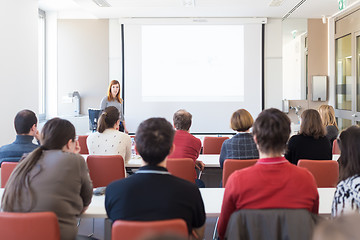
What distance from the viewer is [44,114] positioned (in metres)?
9.00

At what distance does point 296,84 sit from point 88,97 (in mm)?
4815

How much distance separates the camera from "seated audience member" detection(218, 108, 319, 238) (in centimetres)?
192

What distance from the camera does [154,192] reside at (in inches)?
70.1

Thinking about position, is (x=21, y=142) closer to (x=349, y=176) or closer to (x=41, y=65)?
(x=349, y=176)

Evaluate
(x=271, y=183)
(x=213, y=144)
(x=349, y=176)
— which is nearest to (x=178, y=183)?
(x=271, y=183)

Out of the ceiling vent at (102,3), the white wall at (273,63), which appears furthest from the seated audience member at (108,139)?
the white wall at (273,63)

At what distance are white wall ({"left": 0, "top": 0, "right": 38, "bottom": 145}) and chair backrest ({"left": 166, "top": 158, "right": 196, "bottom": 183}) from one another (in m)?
3.21

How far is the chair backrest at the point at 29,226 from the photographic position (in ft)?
5.87

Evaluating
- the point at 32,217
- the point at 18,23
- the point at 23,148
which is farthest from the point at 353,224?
the point at 18,23

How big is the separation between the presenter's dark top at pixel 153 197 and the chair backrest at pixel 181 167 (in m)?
Result: 1.57

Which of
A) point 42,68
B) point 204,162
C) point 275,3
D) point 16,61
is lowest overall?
point 204,162

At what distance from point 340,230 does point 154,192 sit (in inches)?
48.5

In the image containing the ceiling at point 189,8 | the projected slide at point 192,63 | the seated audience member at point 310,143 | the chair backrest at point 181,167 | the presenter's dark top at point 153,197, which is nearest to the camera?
the presenter's dark top at point 153,197

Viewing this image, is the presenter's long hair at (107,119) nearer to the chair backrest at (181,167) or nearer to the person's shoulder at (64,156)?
the chair backrest at (181,167)
